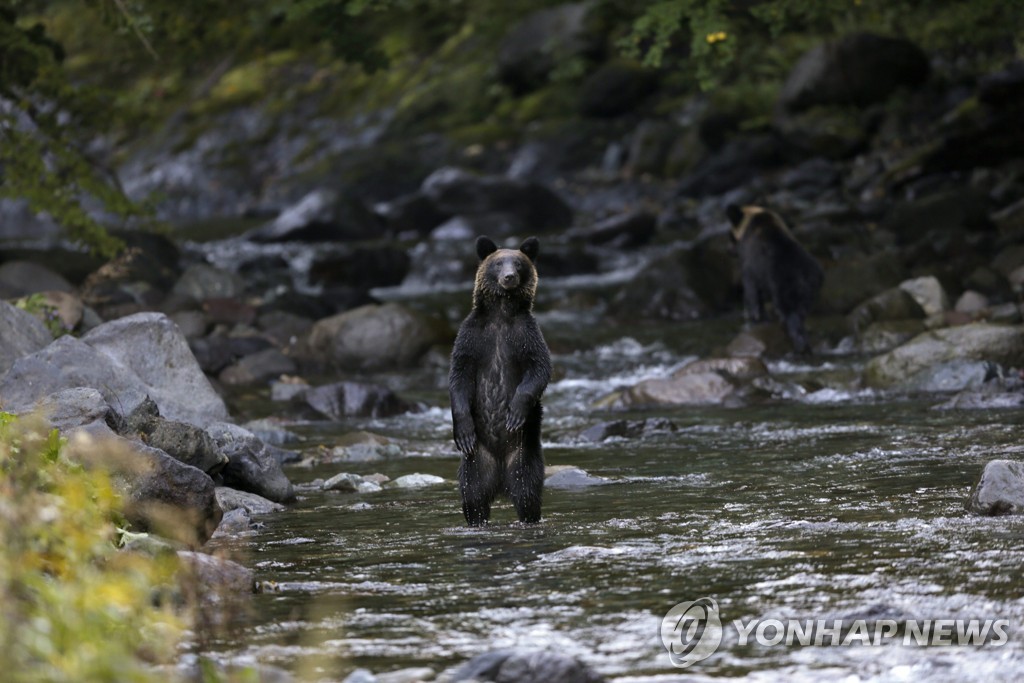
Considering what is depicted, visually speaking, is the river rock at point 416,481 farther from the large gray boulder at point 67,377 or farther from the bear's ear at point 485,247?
the bear's ear at point 485,247

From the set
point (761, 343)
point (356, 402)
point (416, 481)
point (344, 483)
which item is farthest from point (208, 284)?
point (416, 481)

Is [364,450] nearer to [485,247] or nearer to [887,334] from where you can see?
[485,247]

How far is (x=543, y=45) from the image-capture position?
39719mm

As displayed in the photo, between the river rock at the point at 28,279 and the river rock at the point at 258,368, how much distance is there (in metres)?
3.13

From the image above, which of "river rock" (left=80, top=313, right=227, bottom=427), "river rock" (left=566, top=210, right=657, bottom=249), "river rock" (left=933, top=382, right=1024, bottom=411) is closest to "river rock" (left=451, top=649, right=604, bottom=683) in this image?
"river rock" (left=80, top=313, right=227, bottom=427)

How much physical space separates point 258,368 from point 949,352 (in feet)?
30.9

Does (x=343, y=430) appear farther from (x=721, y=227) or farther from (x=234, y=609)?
(x=721, y=227)

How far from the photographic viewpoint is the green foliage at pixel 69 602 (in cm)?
347

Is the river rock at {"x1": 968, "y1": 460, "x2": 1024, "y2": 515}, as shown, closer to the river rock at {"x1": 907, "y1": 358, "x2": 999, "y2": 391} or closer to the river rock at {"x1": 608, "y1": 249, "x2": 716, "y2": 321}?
the river rock at {"x1": 907, "y1": 358, "x2": 999, "y2": 391}

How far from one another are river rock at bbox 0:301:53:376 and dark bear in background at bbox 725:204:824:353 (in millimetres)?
10113

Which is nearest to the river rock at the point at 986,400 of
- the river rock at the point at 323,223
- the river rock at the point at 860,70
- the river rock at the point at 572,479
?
the river rock at the point at 572,479

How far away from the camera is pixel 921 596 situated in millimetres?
5828

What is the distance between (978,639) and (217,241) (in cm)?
2792

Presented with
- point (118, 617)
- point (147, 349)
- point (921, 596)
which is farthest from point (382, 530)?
point (147, 349)
